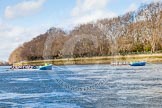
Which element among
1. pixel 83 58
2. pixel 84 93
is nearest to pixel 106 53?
pixel 83 58

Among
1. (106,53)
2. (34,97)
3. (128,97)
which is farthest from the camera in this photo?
(106,53)

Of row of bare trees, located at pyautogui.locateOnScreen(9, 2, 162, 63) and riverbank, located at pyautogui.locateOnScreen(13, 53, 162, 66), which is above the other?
row of bare trees, located at pyautogui.locateOnScreen(9, 2, 162, 63)

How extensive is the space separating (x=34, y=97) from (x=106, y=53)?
353 feet

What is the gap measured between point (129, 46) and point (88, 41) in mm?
23050

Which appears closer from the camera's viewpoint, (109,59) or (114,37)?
(109,59)

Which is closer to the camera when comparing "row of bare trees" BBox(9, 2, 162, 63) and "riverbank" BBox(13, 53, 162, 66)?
"riverbank" BBox(13, 53, 162, 66)

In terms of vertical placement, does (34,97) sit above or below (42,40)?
below

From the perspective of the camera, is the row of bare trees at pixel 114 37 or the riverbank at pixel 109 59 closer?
the riverbank at pixel 109 59

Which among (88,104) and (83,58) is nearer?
(88,104)

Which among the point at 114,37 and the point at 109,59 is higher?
the point at 114,37

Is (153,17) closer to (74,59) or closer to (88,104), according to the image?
(74,59)

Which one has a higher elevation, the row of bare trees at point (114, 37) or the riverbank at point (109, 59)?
the row of bare trees at point (114, 37)

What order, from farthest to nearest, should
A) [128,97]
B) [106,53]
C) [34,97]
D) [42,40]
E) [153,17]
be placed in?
[42,40] → [106,53] → [153,17] → [34,97] → [128,97]

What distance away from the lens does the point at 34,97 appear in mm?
32750
